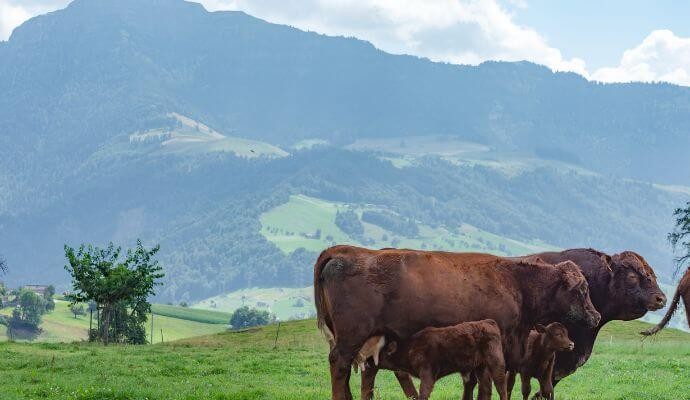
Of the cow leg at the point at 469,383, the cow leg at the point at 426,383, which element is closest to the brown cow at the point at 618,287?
the cow leg at the point at 469,383

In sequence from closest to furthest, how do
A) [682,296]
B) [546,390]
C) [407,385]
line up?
[546,390] → [407,385] → [682,296]

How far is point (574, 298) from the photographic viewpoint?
65.7 feet

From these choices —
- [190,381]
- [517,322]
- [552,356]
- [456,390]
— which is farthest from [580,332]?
[190,381]

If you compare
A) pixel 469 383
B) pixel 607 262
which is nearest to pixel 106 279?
pixel 607 262

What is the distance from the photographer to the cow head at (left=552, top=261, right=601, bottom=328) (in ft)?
65.4

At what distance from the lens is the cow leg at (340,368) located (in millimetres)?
17641

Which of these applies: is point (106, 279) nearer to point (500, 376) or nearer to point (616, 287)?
point (616, 287)

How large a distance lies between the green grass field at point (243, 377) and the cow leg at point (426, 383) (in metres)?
3.90

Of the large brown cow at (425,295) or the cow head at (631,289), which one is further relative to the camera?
the cow head at (631,289)

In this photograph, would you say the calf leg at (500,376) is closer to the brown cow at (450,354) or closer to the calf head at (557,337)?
the brown cow at (450,354)

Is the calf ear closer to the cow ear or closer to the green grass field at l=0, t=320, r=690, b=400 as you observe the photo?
the green grass field at l=0, t=320, r=690, b=400

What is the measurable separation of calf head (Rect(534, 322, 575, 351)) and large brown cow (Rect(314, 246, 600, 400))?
321mm

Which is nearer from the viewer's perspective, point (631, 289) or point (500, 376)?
point (500, 376)

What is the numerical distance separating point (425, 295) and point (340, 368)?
221 cm
